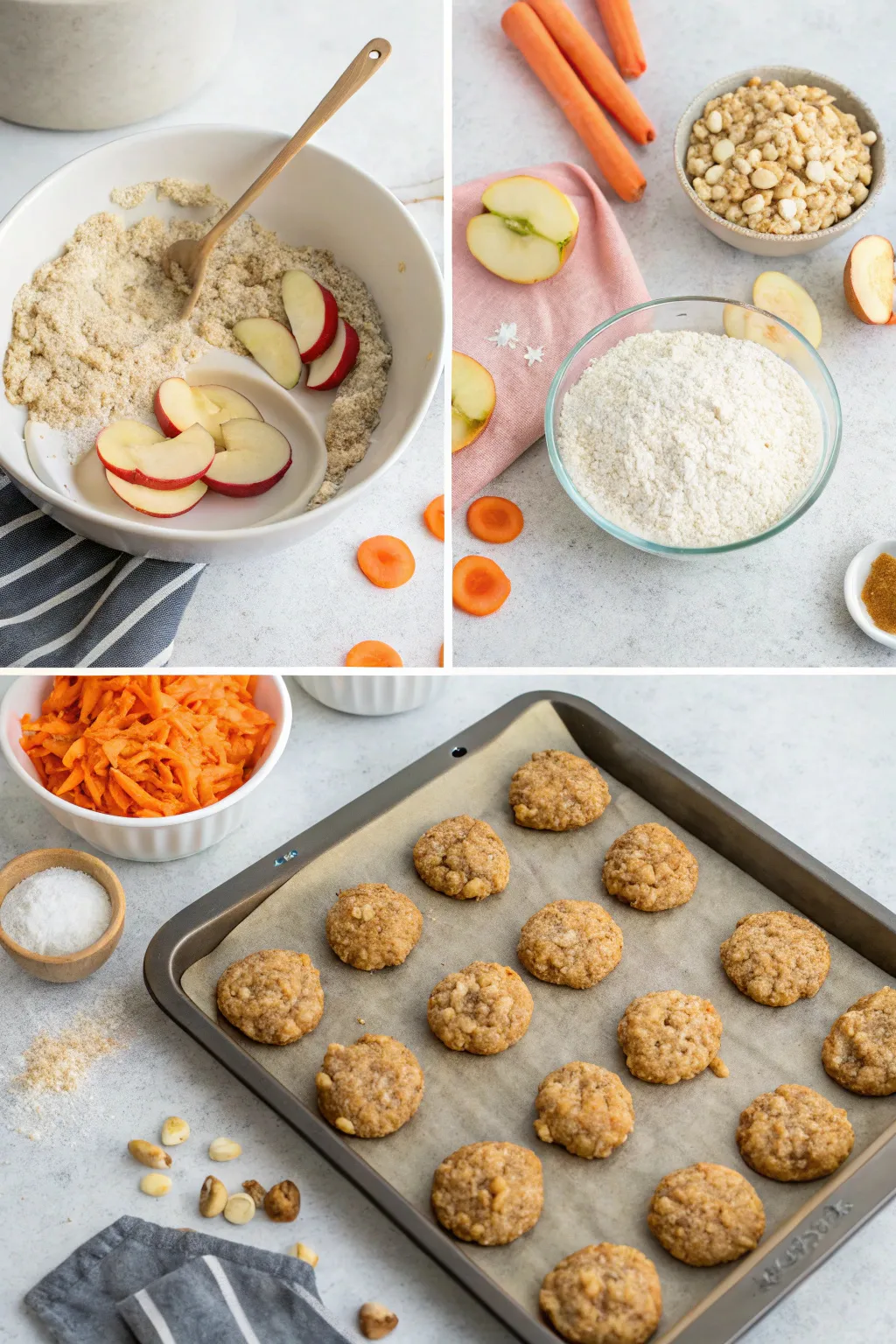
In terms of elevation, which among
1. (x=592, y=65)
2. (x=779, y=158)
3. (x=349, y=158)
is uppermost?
(x=779, y=158)

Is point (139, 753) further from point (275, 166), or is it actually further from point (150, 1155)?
point (275, 166)

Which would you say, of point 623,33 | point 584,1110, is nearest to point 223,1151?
point 584,1110

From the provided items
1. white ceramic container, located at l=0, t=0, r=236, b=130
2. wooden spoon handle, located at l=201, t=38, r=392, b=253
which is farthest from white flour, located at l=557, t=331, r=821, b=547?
white ceramic container, located at l=0, t=0, r=236, b=130

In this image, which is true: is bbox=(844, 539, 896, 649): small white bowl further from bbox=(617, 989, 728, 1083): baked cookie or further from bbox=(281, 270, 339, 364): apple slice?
bbox=(281, 270, 339, 364): apple slice

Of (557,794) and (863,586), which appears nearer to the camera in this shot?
(557,794)

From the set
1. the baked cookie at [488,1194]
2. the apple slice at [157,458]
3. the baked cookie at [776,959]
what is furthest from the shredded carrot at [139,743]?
the baked cookie at [776,959]

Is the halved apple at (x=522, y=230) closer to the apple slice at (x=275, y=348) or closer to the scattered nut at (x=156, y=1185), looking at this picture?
the apple slice at (x=275, y=348)
